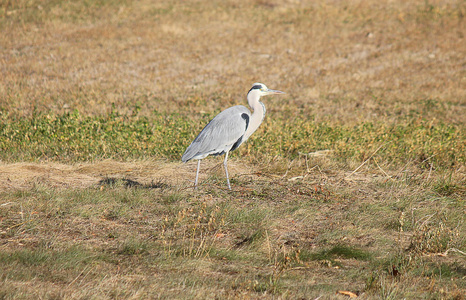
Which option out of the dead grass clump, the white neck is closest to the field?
the dead grass clump

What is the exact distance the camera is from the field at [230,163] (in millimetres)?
4344

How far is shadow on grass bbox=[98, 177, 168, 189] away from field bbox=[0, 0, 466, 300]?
0.04 metres

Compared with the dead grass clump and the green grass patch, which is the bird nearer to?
the green grass patch

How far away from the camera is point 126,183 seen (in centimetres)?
700

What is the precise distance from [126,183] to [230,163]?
2.00 m

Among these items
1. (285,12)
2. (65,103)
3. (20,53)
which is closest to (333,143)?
(65,103)

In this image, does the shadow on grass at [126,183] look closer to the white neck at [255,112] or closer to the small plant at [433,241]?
the white neck at [255,112]

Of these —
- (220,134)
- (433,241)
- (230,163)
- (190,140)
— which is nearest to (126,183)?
(220,134)

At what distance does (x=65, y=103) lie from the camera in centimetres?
1305

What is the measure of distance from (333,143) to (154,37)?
12.6 meters

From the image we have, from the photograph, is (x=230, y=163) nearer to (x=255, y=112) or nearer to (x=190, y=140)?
(x=190, y=140)

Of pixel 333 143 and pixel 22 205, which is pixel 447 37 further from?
pixel 22 205

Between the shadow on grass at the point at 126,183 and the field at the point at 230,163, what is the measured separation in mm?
44

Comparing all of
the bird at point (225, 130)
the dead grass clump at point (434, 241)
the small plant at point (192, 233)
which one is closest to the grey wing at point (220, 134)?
the bird at point (225, 130)
